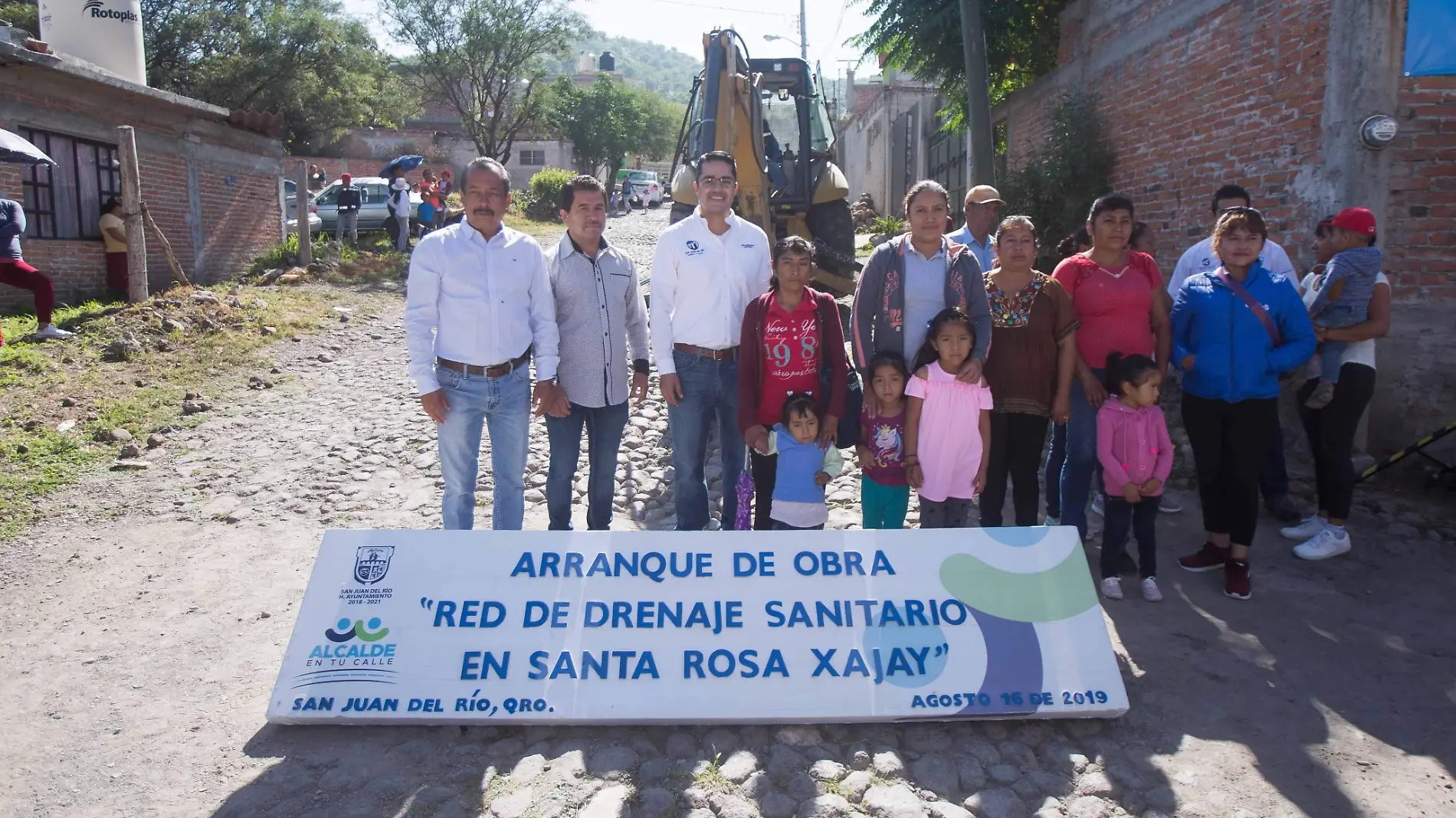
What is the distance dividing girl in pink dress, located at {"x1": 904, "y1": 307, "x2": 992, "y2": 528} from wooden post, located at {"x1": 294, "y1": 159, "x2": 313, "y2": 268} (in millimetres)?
12170

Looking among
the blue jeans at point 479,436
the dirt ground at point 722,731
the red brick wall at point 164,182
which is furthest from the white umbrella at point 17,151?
the blue jeans at point 479,436

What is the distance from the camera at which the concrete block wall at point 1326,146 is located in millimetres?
5672

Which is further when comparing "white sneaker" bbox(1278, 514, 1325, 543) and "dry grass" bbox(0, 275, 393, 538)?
"dry grass" bbox(0, 275, 393, 538)

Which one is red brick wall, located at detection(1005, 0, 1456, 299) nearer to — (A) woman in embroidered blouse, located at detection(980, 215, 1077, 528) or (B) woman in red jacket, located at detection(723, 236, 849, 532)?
(A) woman in embroidered blouse, located at detection(980, 215, 1077, 528)

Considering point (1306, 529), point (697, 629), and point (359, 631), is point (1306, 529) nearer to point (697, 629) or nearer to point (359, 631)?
point (697, 629)

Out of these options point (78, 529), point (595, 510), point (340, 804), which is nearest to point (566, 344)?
point (595, 510)

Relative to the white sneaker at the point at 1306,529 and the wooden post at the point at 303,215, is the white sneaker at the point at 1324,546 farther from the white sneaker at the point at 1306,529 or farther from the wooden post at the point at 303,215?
the wooden post at the point at 303,215

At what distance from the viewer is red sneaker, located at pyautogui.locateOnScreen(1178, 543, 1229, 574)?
15.0 ft

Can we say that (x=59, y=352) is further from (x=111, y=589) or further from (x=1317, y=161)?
(x=1317, y=161)

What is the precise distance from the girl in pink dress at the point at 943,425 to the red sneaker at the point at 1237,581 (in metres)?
1.35

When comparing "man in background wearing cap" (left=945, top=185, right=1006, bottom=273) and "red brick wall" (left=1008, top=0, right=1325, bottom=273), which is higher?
"red brick wall" (left=1008, top=0, right=1325, bottom=273)

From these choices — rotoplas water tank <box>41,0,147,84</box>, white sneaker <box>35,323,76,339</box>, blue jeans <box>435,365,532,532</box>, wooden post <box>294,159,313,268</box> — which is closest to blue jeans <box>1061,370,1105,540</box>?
blue jeans <box>435,365,532,532</box>

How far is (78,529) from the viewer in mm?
5270

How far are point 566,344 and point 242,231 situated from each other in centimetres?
1290
